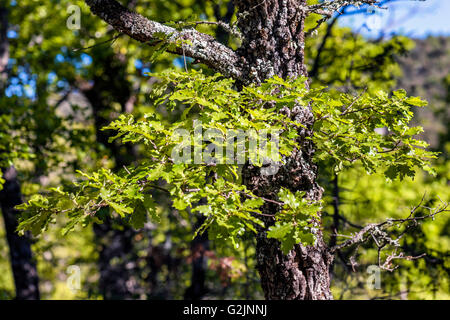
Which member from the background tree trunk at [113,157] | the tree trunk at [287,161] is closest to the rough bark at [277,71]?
the tree trunk at [287,161]

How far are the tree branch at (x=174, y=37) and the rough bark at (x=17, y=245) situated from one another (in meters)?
4.04

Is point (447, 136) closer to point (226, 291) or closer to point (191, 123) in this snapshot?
point (226, 291)

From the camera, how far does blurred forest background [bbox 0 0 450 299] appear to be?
5.74 metres

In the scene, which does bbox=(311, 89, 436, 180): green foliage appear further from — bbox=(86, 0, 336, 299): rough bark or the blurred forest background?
the blurred forest background

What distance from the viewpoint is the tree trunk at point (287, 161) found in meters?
3.06

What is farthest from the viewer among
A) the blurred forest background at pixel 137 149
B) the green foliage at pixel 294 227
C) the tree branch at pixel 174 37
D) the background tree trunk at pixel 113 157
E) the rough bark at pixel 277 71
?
the background tree trunk at pixel 113 157

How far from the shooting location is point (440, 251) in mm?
5305

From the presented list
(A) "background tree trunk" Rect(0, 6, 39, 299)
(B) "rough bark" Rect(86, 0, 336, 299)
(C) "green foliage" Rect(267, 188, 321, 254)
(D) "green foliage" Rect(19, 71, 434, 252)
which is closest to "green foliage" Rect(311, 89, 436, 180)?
(D) "green foliage" Rect(19, 71, 434, 252)

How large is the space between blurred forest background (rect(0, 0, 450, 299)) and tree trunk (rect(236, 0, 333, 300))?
1.84 m

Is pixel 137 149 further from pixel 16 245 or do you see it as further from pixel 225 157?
pixel 225 157

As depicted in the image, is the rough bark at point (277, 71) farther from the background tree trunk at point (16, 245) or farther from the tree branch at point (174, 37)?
the background tree trunk at point (16, 245)

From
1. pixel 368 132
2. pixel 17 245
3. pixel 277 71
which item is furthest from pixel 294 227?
pixel 17 245

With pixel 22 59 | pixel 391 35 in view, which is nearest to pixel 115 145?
pixel 22 59
